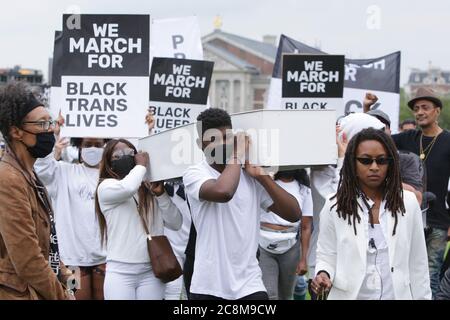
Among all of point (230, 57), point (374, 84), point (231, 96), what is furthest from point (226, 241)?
point (230, 57)

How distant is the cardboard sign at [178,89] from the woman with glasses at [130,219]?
8.62 ft

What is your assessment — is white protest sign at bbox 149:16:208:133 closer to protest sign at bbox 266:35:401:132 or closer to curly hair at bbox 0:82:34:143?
protest sign at bbox 266:35:401:132

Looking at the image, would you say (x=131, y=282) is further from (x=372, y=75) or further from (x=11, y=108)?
(x=372, y=75)

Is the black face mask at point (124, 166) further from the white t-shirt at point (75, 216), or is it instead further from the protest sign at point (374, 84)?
the protest sign at point (374, 84)

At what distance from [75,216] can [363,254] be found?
132 inches

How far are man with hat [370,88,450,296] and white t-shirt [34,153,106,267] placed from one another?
2817mm

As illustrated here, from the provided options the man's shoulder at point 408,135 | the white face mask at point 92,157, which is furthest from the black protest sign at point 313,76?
the white face mask at point 92,157

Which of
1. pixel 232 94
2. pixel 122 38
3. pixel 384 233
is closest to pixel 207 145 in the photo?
pixel 384 233

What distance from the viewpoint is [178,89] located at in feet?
29.6

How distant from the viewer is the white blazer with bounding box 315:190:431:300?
4.41 meters

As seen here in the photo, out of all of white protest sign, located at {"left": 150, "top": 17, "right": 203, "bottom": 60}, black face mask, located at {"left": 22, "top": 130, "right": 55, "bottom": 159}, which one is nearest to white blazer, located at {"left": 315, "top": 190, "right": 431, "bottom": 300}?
black face mask, located at {"left": 22, "top": 130, "right": 55, "bottom": 159}

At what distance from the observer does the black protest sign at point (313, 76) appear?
8898 millimetres
